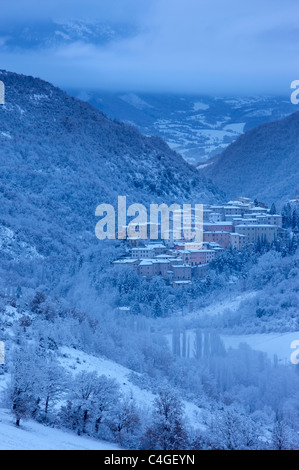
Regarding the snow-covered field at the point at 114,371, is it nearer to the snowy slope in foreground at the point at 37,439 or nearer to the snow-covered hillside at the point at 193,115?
the snowy slope in foreground at the point at 37,439

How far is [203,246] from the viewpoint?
34.0 meters

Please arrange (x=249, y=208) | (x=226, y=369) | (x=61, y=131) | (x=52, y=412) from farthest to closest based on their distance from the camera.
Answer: (x=61, y=131), (x=249, y=208), (x=226, y=369), (x=52, y=412)

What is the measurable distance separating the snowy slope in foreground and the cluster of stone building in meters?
19.8

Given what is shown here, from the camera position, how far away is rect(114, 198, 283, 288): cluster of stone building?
103 ft

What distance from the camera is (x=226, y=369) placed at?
19.4 metres

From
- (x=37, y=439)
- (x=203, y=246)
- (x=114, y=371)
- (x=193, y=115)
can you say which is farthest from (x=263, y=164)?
(x=37, y=439)

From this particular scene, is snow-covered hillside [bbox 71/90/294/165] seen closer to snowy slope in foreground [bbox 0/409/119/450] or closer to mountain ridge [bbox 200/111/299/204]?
A: mountain ridge [bbox 200/111/299/204]

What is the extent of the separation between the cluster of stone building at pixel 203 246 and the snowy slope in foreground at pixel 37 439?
65.1ft

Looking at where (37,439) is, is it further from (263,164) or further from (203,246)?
(263,164)

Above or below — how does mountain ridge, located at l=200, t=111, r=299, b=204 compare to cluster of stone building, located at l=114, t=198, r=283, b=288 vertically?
above

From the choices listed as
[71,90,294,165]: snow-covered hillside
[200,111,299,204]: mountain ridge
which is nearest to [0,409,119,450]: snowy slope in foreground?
[200,111,299,204]: mountain ridge

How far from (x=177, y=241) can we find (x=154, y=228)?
268cm
